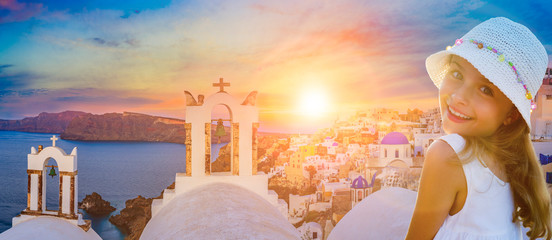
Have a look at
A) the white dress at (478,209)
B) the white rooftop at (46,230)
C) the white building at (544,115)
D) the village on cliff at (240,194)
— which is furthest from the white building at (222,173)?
the white building at (544,115)

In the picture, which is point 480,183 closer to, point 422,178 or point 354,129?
point 422,178

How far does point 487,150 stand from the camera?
112 centimetres

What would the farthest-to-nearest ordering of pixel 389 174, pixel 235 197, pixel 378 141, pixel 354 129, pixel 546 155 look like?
pixel 354 129
pixel 378 141
pixel 389 174
pixel 546 155
pixel 235 197

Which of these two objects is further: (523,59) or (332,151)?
(332,151)

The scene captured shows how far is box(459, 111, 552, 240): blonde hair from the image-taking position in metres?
1.13

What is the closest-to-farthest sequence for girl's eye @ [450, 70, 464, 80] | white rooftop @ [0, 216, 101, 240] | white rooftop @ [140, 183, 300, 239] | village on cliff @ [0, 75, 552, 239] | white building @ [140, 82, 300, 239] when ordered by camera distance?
girl's eye @ [450, 70, 464, 80], white rooftop @ [140, 183, 300, 239], village on cliff @ [0, 75, 552, 239], white rooftop @ [0, 216, 101, 240], white building @ [140, 82, 300, 239]

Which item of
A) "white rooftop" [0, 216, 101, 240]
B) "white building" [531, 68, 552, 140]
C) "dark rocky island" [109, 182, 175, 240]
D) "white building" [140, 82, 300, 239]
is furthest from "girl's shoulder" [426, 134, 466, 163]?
"dark rocky island" [109, 182, 175, 240]

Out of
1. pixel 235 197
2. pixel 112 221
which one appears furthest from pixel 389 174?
pixel 112 221

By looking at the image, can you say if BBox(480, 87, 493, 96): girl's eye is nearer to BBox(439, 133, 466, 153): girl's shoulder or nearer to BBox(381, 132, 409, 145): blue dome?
BBox(439, 133, 466, 153): girl's shoulder

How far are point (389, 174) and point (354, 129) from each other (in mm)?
2874

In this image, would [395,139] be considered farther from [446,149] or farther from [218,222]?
[446,149]

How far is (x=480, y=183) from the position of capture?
108 cm

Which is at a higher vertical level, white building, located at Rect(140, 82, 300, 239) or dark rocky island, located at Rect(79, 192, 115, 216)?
white building, located at Rect(140, 82, 300, 239)

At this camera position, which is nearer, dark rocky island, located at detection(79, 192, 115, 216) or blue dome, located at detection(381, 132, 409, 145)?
blue dome, located at detection(381, 132, 409, 145)
